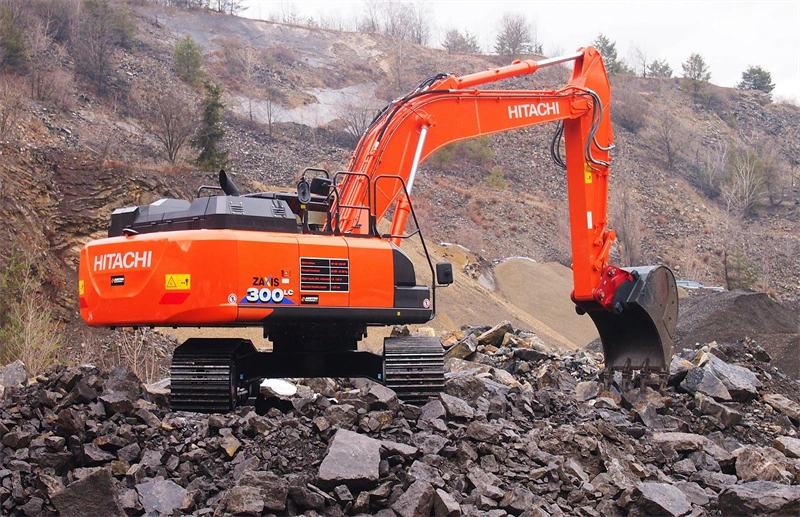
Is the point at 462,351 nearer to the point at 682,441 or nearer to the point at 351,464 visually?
the point at 682,441

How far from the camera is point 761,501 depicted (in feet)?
22.4

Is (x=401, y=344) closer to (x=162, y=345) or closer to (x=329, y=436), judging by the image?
(x=329, y=436)

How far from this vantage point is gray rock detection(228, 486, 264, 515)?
230 inches

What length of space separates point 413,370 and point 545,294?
27.5 m

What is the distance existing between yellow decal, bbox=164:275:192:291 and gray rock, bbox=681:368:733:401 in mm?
6993

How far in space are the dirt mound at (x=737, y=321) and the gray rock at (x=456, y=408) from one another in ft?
35.5

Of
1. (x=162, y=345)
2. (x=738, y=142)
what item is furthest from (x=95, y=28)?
(x=738, y=142)

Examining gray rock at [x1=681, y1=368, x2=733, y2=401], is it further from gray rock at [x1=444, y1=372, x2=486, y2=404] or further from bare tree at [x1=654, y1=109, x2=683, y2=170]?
bare tree at [x1=654, y1=109, x2=683, y2=170]

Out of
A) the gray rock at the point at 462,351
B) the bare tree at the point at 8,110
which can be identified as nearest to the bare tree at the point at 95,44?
the bare tree at the point at 8,110

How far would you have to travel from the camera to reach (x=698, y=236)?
53.8 m

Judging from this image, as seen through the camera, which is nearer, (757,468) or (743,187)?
(757,468)

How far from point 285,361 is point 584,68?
6.00 meters

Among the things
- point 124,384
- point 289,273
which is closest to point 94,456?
point 124,384

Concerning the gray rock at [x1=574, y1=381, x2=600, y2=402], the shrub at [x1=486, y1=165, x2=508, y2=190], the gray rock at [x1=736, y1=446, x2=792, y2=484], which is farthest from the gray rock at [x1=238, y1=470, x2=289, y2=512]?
the shrub at [x1=486, y1=165, x2=508, y2=190]
